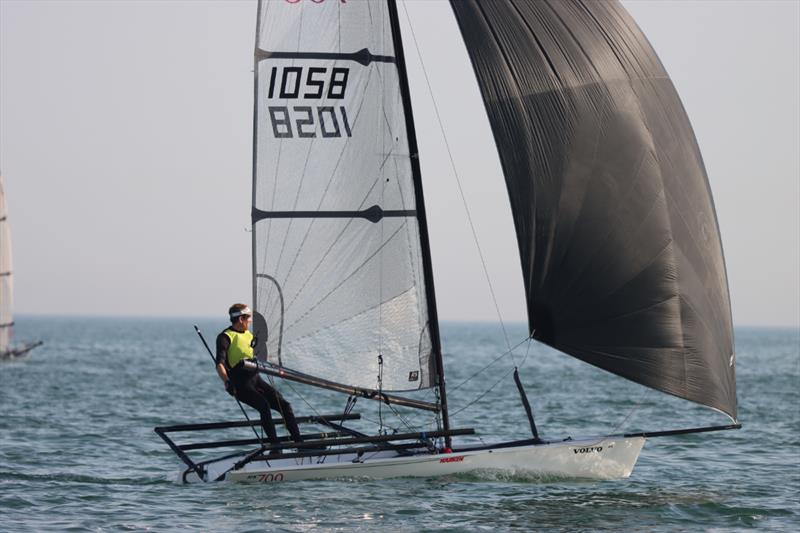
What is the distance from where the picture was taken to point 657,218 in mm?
14102

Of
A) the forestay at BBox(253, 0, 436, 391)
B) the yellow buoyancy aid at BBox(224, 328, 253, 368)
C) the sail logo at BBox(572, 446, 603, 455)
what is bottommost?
the sail logo at BBox(572, 446, 603, 455)

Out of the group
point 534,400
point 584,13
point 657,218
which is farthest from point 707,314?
point 534,400

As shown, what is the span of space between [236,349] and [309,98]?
122 inches

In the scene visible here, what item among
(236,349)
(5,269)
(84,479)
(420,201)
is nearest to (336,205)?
(420,201)

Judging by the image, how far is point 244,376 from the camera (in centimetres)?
1452

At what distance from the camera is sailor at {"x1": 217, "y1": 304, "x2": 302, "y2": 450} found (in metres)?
14.4

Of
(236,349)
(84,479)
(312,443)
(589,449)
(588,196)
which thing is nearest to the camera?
(588,196)

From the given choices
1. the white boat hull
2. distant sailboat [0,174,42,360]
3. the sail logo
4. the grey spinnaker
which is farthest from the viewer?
distant sailboat [0,174,42,360]

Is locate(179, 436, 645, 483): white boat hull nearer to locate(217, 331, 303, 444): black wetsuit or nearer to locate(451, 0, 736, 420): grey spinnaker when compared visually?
locate(217, 331, 303, 444): black wetsuit

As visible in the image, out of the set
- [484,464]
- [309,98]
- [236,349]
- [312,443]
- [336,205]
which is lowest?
[484,464]

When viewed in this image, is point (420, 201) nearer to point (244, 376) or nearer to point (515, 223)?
point (515, 223)

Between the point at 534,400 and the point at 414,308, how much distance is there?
1893 cm

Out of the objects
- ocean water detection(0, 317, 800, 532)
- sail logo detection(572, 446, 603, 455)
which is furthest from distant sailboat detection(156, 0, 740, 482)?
ocean water detection(0, 317, 800, 532)

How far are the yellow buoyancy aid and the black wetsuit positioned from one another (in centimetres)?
5
